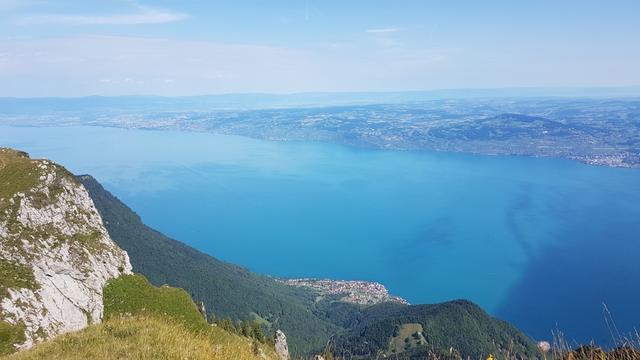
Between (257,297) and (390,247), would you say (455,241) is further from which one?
(257,297)

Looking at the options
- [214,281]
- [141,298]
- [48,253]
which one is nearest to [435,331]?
[214,281]

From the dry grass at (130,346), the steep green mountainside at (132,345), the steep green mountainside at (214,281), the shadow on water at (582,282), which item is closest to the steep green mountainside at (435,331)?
the shadow on water at (582,282)

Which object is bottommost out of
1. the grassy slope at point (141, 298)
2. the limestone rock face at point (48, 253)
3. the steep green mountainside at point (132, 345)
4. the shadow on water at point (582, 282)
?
Result: the shadow on water at point (582, 282)

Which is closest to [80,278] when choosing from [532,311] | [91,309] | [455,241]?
[91,309]

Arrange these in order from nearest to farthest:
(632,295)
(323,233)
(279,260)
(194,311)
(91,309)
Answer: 1. (91,309)
2. (194,311)
3. (632,295)
4. (279,260)
5. (323,233)

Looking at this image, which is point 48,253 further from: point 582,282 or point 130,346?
point 582,282

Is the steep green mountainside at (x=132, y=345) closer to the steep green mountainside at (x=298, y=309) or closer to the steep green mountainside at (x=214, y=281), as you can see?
the steep green mountainside at (x=298, y=309)

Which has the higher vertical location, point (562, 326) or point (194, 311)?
point (194, 311)
